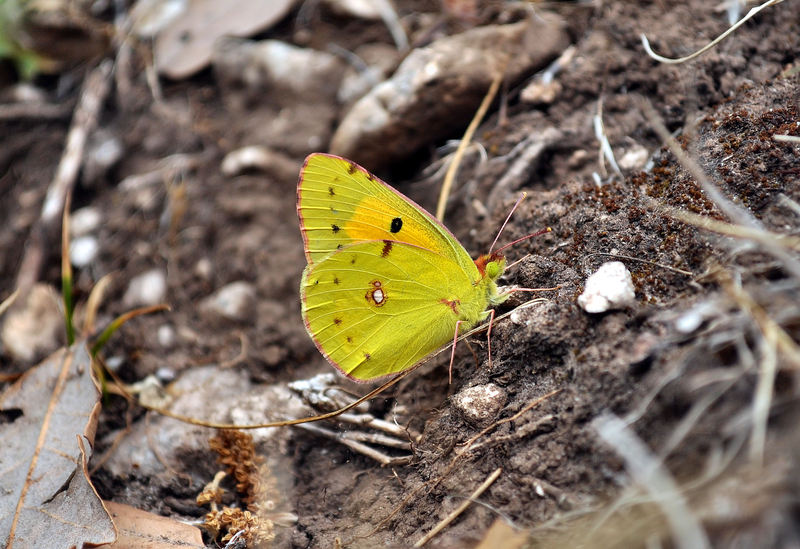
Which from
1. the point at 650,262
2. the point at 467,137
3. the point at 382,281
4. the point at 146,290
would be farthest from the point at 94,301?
the point at 650,262

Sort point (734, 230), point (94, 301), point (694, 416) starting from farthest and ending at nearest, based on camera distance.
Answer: point (94, 301), point (734, 230), point (694, 416)

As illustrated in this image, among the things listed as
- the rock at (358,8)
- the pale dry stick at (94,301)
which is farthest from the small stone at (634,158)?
the pale dry stick at (94,301)

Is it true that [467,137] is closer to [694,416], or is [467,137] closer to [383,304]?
[383,304]

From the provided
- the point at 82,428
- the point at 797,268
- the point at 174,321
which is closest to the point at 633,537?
the point at 797,268

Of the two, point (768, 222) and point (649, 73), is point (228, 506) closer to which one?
point (768, 222)

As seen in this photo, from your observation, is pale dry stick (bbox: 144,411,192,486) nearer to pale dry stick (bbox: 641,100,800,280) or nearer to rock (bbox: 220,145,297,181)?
rock (bbox: 220,145,297,181)

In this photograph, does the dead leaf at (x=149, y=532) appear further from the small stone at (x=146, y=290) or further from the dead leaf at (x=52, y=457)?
the small stone at (x=146, y=290)

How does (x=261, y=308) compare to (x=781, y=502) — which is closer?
(x=781, y=502)

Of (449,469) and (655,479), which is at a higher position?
(655,479)
